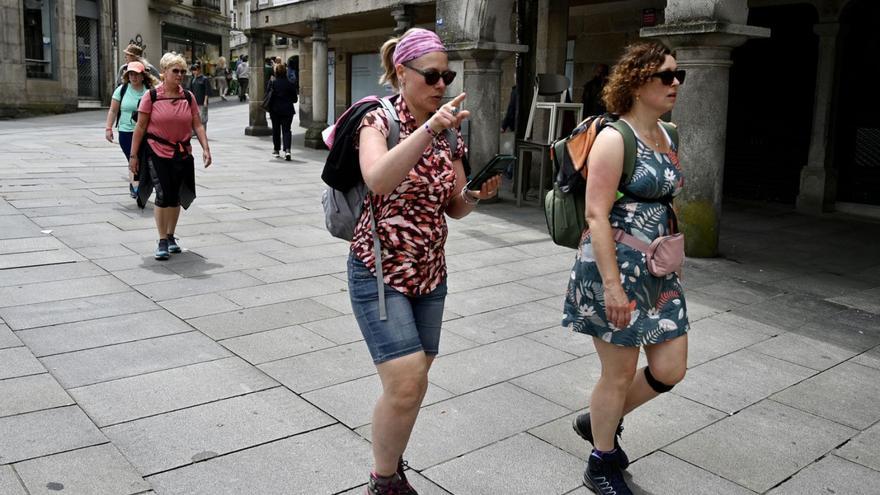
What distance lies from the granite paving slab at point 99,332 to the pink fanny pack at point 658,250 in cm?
328

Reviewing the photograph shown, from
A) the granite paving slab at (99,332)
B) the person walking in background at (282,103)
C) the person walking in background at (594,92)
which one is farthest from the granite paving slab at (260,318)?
the person walking in background at (282,103)

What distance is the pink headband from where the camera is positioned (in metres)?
2.85

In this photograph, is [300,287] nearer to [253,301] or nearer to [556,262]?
[253,301]

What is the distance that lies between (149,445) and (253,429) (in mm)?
463

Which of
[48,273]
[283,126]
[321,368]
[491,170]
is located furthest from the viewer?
[283,126]

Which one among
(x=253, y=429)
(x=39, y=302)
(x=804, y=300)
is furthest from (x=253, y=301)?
(x=804, y=300)

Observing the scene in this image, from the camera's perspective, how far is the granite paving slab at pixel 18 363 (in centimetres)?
454

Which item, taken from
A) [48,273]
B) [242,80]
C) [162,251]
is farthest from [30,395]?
[242,80]

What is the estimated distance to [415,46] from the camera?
2854 millimetres

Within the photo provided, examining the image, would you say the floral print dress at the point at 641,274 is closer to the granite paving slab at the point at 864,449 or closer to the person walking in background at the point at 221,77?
the granite paving slab at the point at 864,449

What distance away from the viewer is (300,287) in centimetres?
665

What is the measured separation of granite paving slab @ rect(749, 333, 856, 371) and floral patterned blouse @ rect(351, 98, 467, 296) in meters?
3.23

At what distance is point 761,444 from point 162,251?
209 inches

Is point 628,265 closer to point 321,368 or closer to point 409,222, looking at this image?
point 409,222
